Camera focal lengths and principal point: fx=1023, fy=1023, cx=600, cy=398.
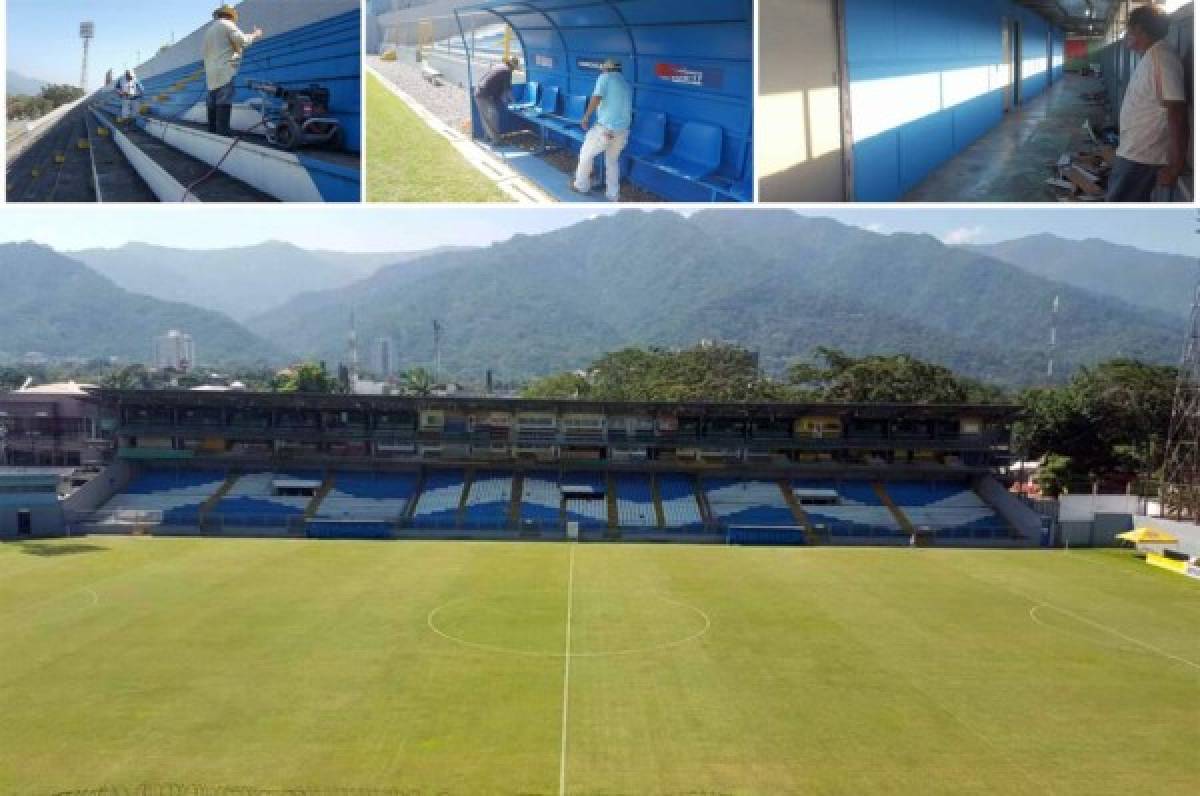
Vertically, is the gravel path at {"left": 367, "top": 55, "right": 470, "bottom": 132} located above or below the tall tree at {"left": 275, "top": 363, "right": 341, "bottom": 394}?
above

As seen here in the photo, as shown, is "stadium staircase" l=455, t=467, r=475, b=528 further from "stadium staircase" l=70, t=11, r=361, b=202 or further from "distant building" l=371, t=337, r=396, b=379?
"distant building" l=371, t=337, r=396, b=379

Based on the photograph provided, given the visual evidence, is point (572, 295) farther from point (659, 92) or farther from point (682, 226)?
point (659, 92)

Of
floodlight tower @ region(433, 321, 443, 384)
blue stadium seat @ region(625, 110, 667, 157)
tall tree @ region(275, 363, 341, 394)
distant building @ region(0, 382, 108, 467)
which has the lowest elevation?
distant building @ region(0, 382, 108, 467)

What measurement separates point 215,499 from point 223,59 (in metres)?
17.2

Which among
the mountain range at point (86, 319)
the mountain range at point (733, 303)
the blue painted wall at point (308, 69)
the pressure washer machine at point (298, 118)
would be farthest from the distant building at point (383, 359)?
the pressure washer machine at point (298, 118)

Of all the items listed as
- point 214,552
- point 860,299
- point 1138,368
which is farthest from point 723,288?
point 214,552

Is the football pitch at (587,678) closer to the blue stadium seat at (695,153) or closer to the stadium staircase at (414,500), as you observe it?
the stadium staircase at (414,500)

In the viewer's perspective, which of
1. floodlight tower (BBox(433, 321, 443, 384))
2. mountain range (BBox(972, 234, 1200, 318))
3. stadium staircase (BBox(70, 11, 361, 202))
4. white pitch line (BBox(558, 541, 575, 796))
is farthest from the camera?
mountain range (BBox(972, 234, 1200, 318))

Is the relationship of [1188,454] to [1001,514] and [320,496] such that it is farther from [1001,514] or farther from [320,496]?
[320,496]

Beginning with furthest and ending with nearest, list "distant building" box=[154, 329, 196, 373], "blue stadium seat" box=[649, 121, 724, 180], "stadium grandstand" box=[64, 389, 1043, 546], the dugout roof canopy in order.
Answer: "distant building" box=[154, 329, 196, 373] < "stadium grandstand" box=[64, 389, 1043, 546] < "blue stadium seat" box=[649, 121, 724, 180] < the dugout roof canopy

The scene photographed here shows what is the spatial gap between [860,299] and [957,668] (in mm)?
142726

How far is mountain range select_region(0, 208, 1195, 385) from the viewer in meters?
135

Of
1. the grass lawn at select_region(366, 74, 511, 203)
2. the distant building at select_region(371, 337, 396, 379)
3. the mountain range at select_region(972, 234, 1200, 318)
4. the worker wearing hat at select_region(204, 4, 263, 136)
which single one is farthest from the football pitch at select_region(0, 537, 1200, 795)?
the mountain range at select_region(972, 234, 1200, 318)

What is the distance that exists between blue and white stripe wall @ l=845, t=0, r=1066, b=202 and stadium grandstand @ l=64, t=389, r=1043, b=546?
16.1 m
